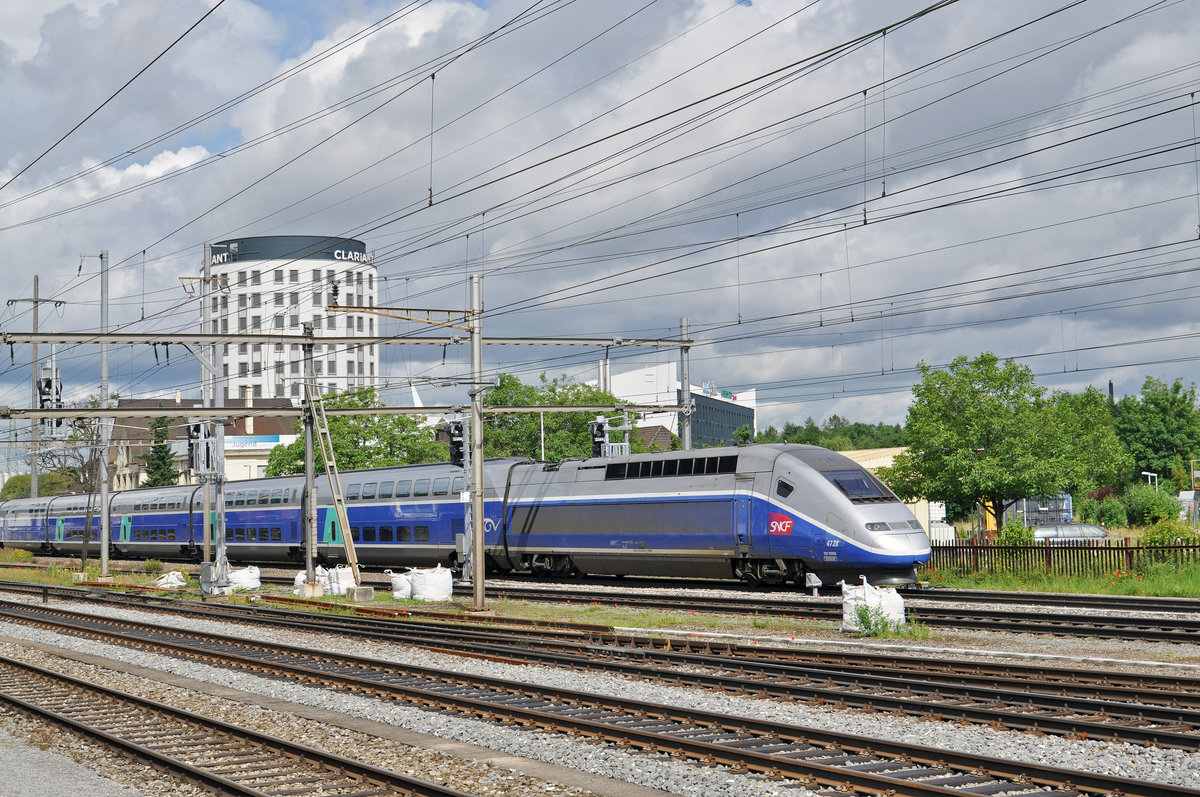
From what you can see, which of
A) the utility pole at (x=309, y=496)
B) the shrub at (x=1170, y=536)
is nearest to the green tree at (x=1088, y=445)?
the shrub at (x=1170, y=536)

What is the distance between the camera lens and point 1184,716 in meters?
11.6

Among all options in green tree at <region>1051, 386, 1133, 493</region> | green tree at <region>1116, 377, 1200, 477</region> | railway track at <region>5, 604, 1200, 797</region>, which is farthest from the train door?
green tree at <region>1116, 377, 1200, 477</region>

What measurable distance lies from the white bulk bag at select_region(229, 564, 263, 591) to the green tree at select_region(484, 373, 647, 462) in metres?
43.2

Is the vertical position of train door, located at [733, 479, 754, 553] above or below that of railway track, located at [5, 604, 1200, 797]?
above

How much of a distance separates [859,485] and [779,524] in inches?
A: 85.5

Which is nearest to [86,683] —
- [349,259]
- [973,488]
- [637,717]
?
[637,717]

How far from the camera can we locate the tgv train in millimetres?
27391

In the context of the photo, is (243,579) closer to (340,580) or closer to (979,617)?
(340,580)

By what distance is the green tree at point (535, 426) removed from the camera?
3164 inches

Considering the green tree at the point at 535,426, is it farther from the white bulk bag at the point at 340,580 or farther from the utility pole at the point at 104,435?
the white bulk bag at the point at 340,580

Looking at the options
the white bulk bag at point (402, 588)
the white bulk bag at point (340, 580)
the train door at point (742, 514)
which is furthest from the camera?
the white bulk bag at point (340, 580)

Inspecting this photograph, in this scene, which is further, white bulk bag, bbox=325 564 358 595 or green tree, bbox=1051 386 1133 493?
green tree, bbox=1051 386 1133 493

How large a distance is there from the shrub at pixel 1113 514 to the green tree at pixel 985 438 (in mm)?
24831

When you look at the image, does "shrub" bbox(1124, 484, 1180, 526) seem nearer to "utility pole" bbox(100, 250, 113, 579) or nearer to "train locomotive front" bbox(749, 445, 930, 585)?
"train locomotive front" bbox(749, 445, 930, 585)
